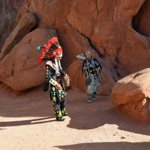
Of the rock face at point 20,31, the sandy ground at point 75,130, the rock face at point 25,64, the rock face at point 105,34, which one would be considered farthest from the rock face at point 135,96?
the rock face at point 20,31

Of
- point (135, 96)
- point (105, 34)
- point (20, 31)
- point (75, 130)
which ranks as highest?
point (105, 34)

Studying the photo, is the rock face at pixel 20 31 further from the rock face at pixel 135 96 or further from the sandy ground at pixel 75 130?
the rock face at pixel 135 96

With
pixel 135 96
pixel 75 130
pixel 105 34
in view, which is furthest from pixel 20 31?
pixel 75 130

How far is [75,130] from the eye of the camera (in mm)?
8523

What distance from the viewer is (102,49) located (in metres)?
14.1

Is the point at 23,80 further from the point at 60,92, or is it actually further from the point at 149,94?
the point at 149,94

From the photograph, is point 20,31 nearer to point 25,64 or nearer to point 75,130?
point 25,64

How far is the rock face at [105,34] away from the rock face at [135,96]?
11.0 ft

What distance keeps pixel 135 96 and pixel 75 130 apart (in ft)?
5.18

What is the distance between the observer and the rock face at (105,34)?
1321cm

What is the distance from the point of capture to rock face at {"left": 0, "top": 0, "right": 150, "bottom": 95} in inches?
520

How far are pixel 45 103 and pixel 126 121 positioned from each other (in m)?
4.09

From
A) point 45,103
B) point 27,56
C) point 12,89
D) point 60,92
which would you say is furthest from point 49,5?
point 60,92

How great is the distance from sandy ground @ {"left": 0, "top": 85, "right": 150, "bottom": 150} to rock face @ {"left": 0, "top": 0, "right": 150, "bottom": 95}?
2.35 m
